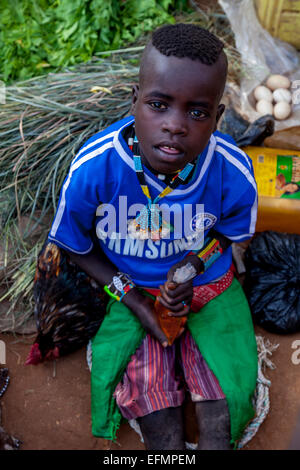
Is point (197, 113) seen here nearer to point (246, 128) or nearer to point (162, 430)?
point (162, 430)

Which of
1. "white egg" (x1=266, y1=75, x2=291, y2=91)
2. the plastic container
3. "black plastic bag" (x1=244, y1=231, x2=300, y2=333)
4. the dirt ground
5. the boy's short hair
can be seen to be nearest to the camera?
the boy's short hair

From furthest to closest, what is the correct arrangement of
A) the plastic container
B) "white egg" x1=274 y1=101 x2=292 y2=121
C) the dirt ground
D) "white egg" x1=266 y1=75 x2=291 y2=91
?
"white egg" x1=266 y1=75 x2=291 y2=91
"white egg" x1=274 y1=101 x2=292 y2=121
the plastic container
the dirt ground

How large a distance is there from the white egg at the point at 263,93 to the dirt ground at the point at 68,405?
1.58 meters

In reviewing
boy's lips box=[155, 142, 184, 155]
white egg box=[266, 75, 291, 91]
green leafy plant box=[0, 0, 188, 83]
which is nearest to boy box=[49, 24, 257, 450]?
boy's lips box=[155, 142, 184, 155]

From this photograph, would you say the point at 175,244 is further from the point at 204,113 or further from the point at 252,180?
the point at 204,113

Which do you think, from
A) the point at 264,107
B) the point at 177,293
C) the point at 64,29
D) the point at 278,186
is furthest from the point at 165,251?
the point at 64,29

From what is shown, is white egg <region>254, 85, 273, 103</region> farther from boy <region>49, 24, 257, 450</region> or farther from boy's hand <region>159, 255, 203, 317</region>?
boy's hand <region>159, 255, 203, 317</region>

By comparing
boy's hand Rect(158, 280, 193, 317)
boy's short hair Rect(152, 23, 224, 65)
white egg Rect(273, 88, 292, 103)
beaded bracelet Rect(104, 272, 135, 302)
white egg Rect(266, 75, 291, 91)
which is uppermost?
boy's short hair Rect(152, 23, 224, 65)

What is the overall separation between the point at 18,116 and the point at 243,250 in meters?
1.50

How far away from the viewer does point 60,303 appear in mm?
2033

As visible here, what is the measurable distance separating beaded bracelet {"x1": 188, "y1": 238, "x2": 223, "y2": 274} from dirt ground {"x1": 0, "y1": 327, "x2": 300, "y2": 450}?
715 millimetres

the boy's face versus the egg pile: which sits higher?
the boy's face

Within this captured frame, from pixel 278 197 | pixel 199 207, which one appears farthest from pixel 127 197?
pixel 278 197

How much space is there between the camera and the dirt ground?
1.96 meters
